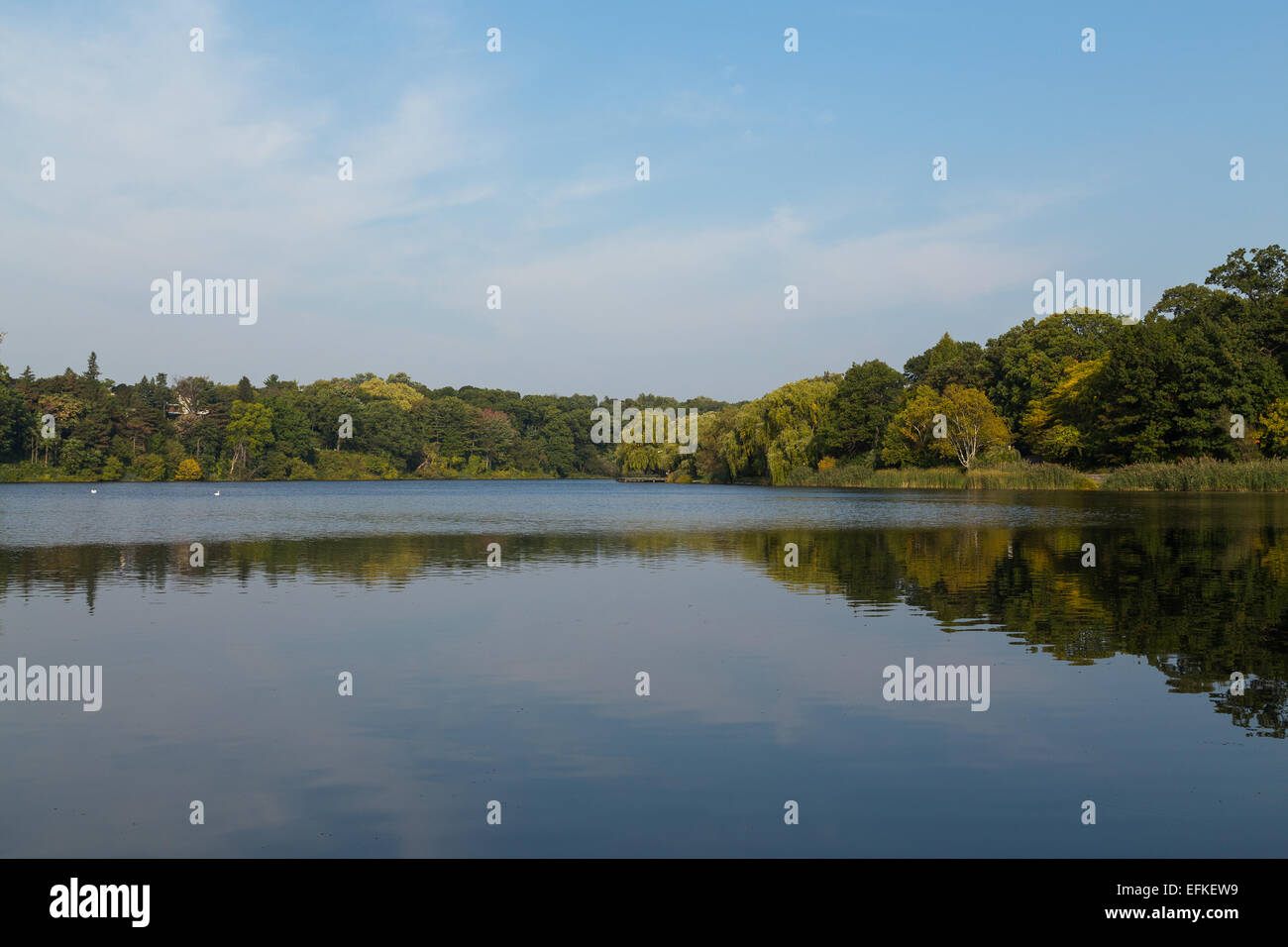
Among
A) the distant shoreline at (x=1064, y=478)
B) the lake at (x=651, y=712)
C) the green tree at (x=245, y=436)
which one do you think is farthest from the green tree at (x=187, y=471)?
the lake at (x=651, y=712)

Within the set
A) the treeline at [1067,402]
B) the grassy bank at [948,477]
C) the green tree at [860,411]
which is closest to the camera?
the treeline at [1067,402]

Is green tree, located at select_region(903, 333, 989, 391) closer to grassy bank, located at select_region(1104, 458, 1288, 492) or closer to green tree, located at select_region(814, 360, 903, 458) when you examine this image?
green tree, located at select_region(814, 360, 903, 458)

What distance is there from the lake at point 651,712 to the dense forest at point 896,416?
6212 cm

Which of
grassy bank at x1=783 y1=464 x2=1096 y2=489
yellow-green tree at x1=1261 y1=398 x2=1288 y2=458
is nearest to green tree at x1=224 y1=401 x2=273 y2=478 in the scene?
grassy bank at x1=783 y1=464 x2=1096 y2=489

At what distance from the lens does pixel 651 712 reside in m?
11.1

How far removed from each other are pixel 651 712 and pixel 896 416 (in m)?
101

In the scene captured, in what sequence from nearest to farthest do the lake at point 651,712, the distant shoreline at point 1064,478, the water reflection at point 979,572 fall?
1. the lake at point 651,712
2. the water reflection at point 979,572
3. the distant shoreline at point 1064,478

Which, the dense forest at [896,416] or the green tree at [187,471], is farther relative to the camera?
the green tree at [187,471]

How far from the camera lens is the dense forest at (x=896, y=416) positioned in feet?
265
